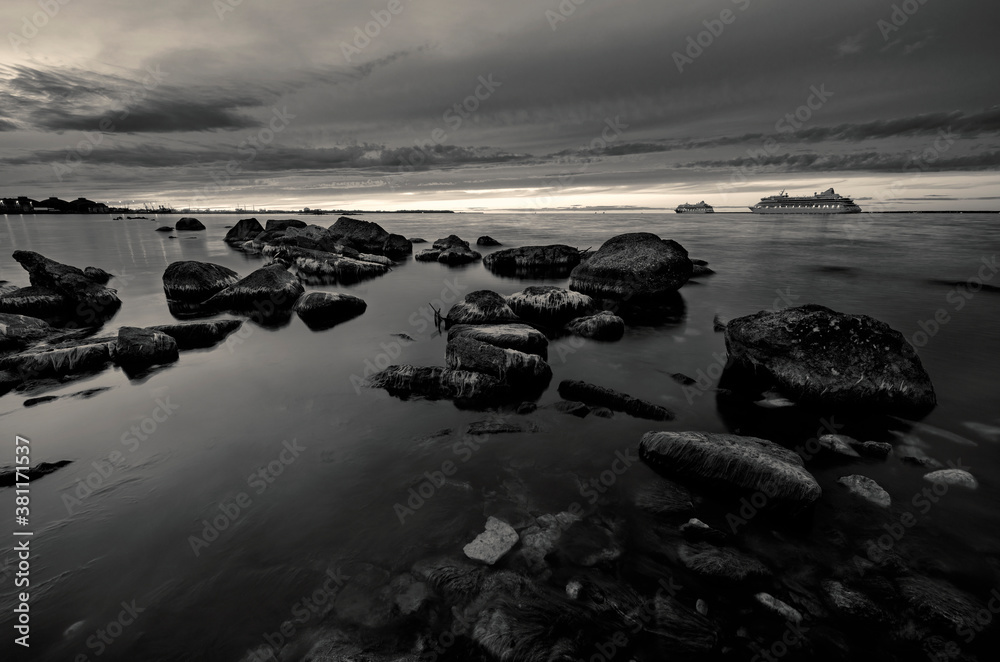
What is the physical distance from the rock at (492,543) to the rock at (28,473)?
298 inches

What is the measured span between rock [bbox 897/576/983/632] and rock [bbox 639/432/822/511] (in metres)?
1.22

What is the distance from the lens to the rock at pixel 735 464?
572 centimetres

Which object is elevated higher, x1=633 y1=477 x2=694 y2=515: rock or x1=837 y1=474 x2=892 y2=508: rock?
x1=837 y1=474 x2=892 y2=508: rock

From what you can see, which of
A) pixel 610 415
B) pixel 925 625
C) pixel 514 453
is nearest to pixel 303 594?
pixel 514 453

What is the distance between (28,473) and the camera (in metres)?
6.85

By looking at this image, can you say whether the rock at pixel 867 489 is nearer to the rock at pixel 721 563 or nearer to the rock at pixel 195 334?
the rock at pixel 721 563

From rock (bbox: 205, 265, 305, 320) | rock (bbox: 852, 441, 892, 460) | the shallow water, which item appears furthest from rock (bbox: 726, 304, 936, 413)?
rock (bbox: 205, 265, 305, 320)

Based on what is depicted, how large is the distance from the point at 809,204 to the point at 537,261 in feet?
527

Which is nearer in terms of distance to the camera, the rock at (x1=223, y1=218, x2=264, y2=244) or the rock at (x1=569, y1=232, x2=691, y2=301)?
the rock at (x1=569, y1=232, x2=691, y2=301)

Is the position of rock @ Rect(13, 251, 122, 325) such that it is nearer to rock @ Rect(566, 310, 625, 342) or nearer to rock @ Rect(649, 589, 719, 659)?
rock @ Rect(566, 310, 625, 342)

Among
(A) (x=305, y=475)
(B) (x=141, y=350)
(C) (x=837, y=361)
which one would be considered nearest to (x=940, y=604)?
(C) (x=837, y=361)

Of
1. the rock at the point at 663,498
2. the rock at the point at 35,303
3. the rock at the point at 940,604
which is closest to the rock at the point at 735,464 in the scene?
the rock at the point at 663,498

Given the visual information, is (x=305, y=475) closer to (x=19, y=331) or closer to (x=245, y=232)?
(x=19, y=331)

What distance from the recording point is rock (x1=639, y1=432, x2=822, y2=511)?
5719 millimetres
